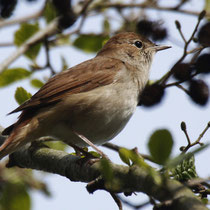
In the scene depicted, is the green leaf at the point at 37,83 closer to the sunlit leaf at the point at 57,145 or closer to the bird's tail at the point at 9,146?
the sunlit leaf at the point at 57,145

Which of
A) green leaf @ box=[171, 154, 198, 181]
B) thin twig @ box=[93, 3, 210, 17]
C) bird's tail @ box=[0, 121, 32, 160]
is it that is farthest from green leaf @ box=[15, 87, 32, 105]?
green leaf @ box=[171, 154, 198, 181]

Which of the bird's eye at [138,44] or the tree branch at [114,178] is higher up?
the tree branch at [114,178]

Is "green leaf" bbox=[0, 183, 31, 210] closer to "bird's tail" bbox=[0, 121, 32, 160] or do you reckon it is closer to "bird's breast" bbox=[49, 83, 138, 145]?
"bird's tail" bbox=[0, 121, 32, 160]

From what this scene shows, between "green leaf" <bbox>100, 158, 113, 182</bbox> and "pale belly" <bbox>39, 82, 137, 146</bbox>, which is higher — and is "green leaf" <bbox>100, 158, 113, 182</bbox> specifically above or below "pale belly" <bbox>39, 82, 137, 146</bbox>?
above

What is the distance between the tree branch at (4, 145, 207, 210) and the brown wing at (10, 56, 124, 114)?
54 cm

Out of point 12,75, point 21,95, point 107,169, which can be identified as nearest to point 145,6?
point 12,75

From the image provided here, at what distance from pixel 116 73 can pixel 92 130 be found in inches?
32.3

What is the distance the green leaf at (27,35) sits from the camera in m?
4.46

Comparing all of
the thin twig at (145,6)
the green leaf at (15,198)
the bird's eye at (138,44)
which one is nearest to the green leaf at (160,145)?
the green leaf at (15,198)

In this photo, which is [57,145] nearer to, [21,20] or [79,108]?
[79,108]

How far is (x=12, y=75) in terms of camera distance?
4.34 m

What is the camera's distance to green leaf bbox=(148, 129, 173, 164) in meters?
2.00

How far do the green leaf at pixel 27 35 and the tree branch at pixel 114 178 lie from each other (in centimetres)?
113

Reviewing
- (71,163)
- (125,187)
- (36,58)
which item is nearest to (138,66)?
(36,58)
